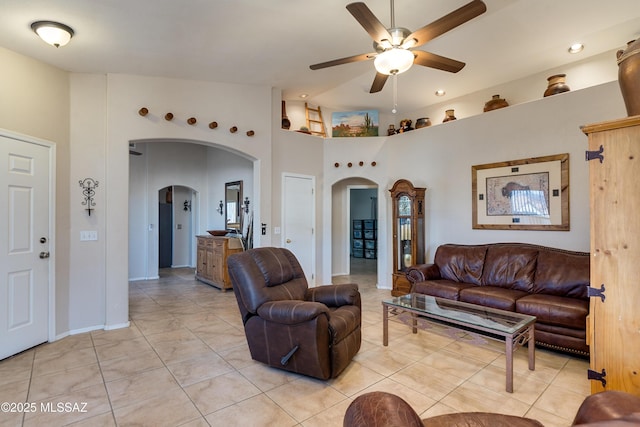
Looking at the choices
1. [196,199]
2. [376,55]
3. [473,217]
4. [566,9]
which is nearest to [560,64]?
[566,9]

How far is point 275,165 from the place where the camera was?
17.0ft

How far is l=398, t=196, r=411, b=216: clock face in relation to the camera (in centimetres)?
511

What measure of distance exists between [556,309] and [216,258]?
5.08 meters

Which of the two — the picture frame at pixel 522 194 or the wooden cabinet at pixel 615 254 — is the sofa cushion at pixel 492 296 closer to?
the picture frame at pixel 522 194

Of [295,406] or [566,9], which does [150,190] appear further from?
[566,9]

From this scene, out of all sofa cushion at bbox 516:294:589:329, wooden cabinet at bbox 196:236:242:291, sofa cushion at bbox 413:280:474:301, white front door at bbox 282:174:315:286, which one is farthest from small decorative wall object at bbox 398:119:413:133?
wooden cabinet at bbox 196:236:242:291

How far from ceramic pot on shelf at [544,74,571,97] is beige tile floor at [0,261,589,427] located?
309cm

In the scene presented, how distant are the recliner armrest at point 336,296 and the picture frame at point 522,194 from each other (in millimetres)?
2524

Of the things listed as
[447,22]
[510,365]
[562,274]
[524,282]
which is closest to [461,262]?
[524,282]

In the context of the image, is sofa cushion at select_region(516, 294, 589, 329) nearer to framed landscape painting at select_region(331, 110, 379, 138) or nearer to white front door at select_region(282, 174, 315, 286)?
white front door at select_region(282, 174, 315, 286)

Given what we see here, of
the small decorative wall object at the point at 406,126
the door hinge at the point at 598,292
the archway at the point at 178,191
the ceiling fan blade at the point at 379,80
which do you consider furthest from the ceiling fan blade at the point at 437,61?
the archway at the point at 178,191

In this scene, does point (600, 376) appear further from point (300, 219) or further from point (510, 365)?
point (300, 219)

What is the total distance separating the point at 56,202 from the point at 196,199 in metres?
4.40

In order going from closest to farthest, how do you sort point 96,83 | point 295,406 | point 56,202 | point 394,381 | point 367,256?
point 295,406, point 394,381, point 56,202, point 96,83, point 367,256
